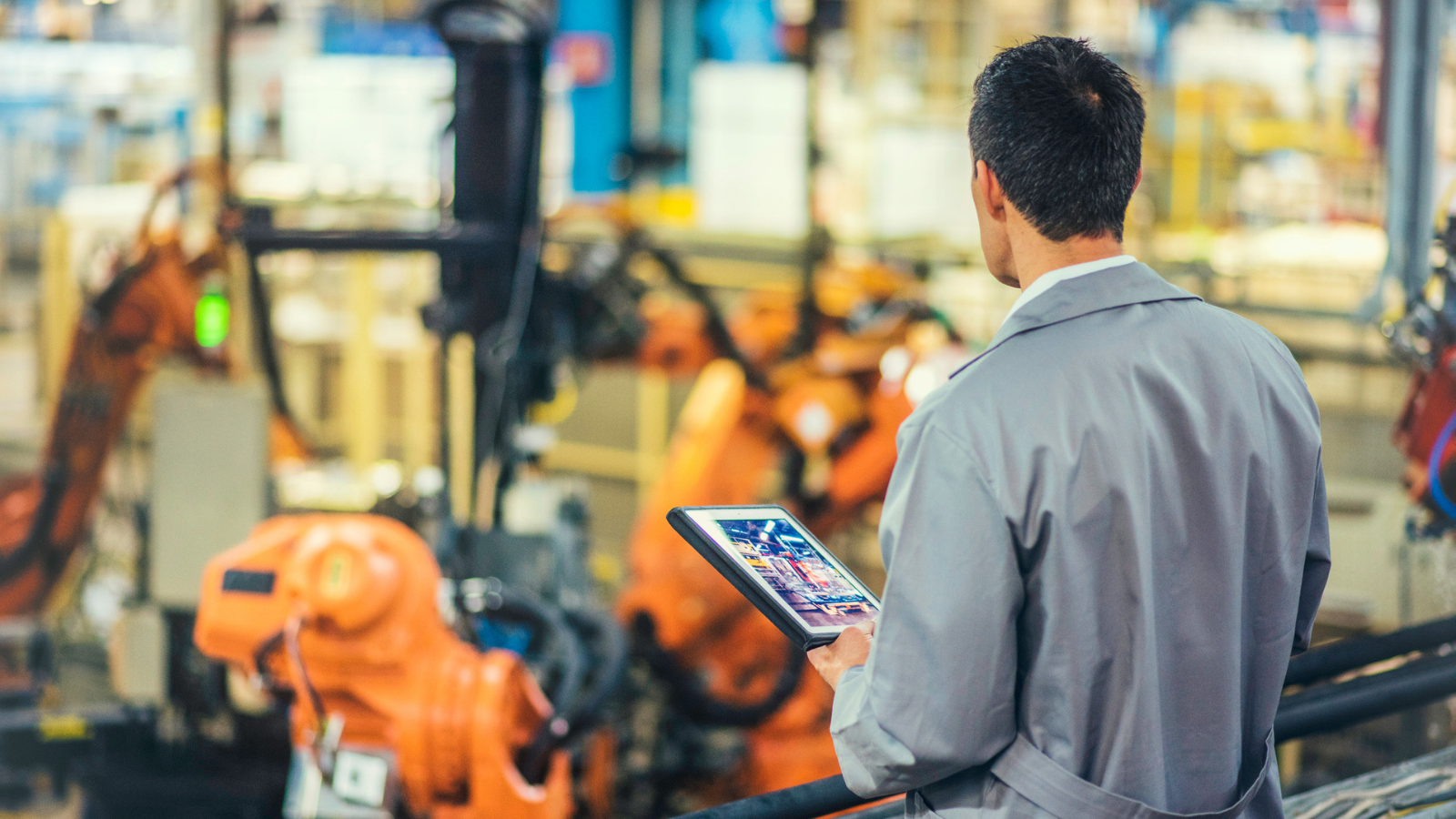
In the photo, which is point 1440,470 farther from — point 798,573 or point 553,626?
point 798,573

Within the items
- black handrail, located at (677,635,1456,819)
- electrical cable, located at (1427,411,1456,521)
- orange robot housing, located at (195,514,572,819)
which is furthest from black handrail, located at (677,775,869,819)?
electrical cable, located at (1427,411,1456,521)

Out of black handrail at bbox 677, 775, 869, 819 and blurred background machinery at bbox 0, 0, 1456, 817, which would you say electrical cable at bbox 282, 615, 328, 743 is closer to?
blurred background machinery at bbox 0, 0, 1456, 817

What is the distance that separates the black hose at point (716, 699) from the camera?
473 cm

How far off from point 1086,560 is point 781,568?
32cm

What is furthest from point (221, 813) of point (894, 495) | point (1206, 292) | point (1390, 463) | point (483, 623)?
point (1206, 292)

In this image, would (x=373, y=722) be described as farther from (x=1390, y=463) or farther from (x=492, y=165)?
(x=1390, y=463)

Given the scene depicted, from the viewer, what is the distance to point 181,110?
8.05 meters

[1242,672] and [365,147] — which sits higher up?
[365,147]

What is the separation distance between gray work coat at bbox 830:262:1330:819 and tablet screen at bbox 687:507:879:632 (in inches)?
4.2

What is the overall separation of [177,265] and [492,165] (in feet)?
7.79

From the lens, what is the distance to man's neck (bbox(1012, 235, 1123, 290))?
49.9 inches

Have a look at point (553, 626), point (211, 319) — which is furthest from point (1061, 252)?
point (211, 319)

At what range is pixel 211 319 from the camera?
5027mm

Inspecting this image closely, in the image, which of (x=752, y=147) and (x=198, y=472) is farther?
(x=752, y=147)
